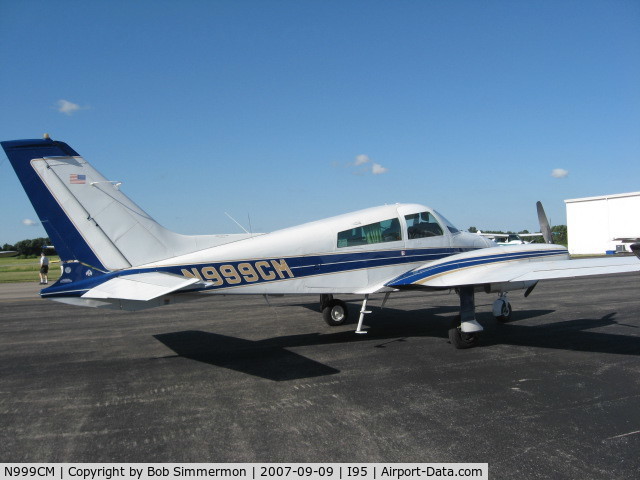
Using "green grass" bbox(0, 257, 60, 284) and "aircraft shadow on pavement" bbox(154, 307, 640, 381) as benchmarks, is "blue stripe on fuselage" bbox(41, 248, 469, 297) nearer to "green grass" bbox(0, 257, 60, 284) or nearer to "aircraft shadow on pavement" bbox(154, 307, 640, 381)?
"aircraft shadow on pavement" bbox(154, 307, 640, 381)

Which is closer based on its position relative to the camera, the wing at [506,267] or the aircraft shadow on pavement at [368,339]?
Result: the aircraft shadow on pavement at [368,339]

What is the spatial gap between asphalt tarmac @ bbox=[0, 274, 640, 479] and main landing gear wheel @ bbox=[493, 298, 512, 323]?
0.71 feet

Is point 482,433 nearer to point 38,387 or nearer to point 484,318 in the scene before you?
point 38,387

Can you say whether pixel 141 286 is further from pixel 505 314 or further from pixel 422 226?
pixel 505 314

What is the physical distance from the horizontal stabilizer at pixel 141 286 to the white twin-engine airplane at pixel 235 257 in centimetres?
2

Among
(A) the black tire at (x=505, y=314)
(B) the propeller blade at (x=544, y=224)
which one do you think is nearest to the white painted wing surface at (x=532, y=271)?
(A) the black tire at (x=505, y=314)

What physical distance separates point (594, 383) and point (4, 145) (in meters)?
10.3

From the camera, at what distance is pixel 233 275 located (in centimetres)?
868

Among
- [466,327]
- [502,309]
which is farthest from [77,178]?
[502,309]

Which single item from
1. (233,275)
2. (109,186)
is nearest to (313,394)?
(233,275)

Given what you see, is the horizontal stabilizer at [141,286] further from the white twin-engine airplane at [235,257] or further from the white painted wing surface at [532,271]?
the white painted wing surface at [532,271]
